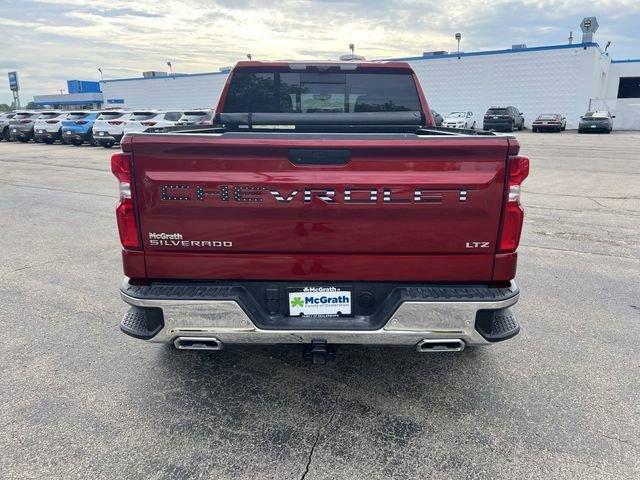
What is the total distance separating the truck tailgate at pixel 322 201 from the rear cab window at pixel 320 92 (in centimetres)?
216

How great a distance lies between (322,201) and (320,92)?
2428 mm

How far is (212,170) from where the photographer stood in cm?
257

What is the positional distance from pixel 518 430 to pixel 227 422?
5.68 feet

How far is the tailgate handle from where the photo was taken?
257cm

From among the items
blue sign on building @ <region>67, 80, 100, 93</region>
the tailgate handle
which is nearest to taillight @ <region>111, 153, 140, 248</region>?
the tailgate handle

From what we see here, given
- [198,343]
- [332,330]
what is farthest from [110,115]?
[332,330]

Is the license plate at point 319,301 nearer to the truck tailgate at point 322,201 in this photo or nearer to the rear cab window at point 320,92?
the truck tailgate at point 322,201

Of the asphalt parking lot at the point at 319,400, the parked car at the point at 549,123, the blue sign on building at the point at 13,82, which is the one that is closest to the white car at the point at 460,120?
the parked car at the point at 549,123

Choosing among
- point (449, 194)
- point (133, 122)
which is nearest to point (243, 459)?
point (449, 194)

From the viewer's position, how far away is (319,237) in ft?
8.76

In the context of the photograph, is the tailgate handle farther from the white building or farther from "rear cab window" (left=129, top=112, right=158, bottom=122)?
the white building

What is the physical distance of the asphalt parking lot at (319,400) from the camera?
2.54 m

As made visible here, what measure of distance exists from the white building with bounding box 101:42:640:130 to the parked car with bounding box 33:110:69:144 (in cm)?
3128

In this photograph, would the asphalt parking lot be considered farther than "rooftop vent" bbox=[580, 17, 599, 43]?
No
